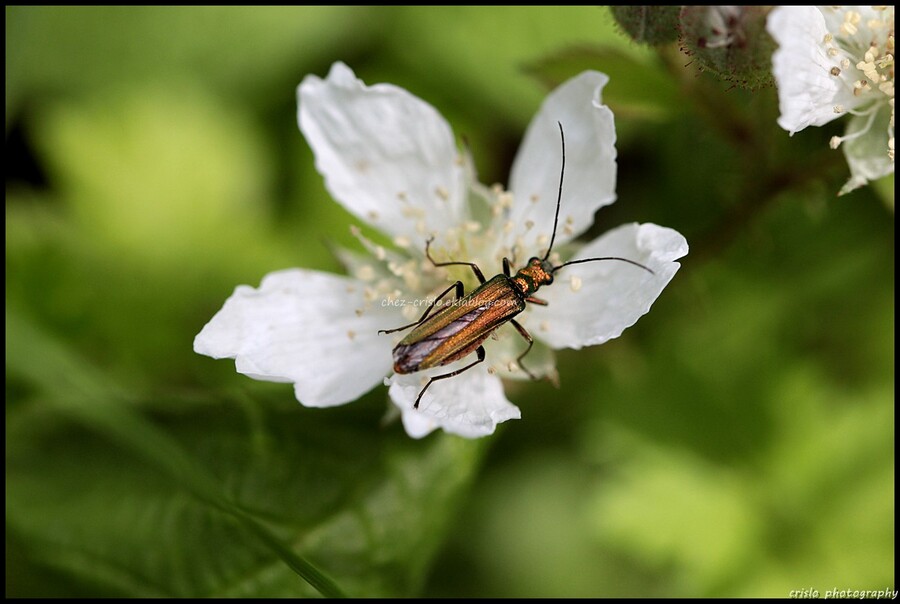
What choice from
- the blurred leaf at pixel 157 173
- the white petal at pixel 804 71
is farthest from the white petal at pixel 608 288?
the blurred leaf at pixel 157 173

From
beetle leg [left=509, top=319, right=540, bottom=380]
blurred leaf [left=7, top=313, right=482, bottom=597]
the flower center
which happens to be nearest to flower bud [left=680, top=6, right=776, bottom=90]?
the flower center

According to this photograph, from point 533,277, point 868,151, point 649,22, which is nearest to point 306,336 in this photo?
point 533,277

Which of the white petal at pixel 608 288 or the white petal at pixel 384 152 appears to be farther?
the white petal at pixel 384 152

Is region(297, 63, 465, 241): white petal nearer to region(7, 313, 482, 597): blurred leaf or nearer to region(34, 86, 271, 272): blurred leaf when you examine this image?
region(7, 313, 482, 597): blurred leaf

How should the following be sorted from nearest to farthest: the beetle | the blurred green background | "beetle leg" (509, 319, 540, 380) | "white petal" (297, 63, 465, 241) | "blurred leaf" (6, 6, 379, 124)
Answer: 1. the beetle
2. "beetle leg" (509, 319, 540, 380)
3. "white petal" (297, 63, 465, 241)
4. the blurred green background
5. "blurred leaf" (6, 6, 379, 124)

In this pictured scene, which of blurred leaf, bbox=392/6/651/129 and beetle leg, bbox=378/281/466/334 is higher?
blurred leaf, bbox=392/6/651/129

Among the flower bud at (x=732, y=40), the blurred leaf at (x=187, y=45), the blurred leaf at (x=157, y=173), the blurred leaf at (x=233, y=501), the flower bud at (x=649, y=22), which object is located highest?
the blurred leaf at (x=187, y=45)

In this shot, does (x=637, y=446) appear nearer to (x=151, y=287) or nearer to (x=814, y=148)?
(x=814, y=148)

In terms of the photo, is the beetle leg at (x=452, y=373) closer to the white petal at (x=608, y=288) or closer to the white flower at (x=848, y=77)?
the white petal at (x=608, y=288)
